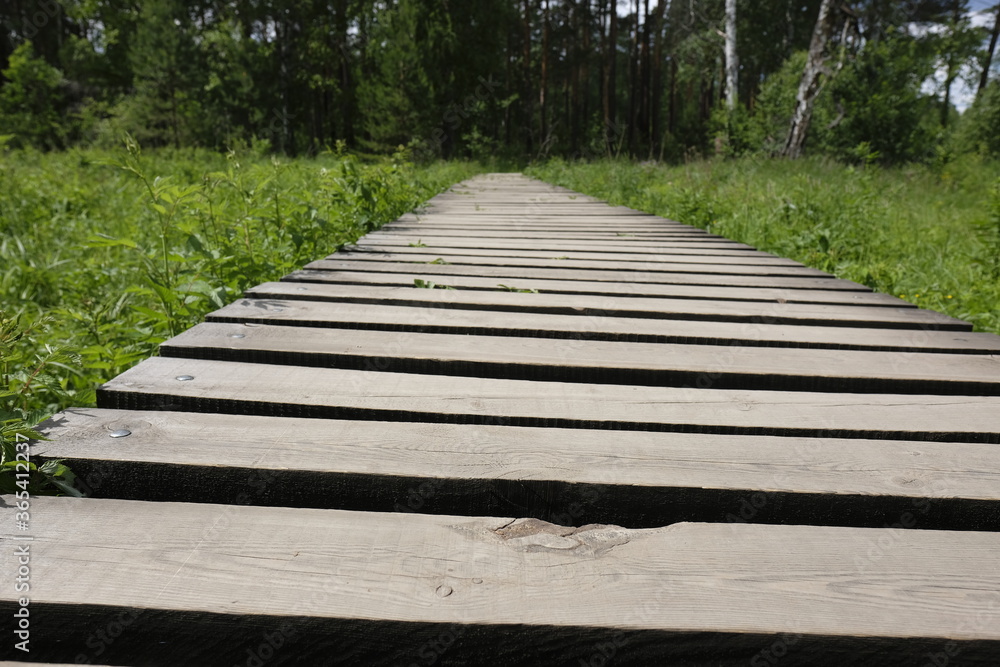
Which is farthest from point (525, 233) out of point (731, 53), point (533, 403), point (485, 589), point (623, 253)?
point (731, 53)

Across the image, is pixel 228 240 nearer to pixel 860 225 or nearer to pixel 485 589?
pixel 485 589

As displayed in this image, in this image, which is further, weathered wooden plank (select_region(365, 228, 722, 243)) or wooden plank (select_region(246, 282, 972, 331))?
weathered wooden plank (select_region(365, 228, 722, 243))

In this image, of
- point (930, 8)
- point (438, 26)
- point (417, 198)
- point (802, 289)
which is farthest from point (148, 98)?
point (930, 8)

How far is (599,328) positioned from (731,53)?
16634 mm

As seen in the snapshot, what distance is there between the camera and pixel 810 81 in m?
11.9

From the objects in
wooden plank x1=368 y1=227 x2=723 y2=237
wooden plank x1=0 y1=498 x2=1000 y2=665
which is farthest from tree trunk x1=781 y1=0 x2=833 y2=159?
wooden plank x1=0 y1=498 x2=1000 y2=665

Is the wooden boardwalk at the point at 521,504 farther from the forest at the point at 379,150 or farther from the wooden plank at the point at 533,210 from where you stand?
the wooden plank at the point at 533,210

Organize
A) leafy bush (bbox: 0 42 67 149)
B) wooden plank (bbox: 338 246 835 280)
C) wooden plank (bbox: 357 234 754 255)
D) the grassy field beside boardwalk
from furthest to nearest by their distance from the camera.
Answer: leafy bush (bbox: 0 42 67 149) < wooden plank (bbox: 357 234 754 255) < wooden plank (bbox: 338 246 835 280) < the grassy field beside boardwalk

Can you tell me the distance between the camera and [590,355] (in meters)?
1.81

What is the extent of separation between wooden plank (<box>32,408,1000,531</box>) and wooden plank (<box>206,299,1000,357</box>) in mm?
868

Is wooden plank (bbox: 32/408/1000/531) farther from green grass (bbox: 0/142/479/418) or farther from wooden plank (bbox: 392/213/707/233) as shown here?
wooden plank (bbox: 392/213/707/233)

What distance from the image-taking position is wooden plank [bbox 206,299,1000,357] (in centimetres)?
202

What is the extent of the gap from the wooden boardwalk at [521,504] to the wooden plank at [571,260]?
131 centimetres

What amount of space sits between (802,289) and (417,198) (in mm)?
5030
